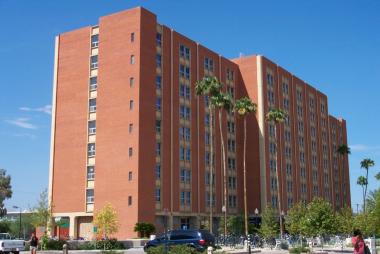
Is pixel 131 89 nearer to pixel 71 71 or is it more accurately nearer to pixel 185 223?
pixel 71 71

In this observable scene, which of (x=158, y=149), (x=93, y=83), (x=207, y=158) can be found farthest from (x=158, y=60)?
(x=207, y=158)

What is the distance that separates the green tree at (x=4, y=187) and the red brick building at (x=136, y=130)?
1704 inches

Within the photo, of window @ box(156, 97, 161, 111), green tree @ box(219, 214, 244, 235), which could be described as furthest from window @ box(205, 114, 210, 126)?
green tree @ box(219, 214, 244, 235)

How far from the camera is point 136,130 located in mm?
67062

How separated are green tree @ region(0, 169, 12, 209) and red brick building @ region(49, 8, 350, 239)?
1704 inches

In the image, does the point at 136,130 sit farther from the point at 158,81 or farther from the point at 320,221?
the point at 320,221

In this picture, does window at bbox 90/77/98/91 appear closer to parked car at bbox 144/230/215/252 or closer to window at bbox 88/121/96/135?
window at bbox 88/121/96/135

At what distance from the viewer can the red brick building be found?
67625mm

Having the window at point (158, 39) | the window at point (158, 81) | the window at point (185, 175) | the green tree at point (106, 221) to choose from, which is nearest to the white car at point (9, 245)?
the green tree at point (106, 221)

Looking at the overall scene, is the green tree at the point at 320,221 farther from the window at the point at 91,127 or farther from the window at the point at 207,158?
the window at the point at 91,127

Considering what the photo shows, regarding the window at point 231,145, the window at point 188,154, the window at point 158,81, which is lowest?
the window at point 188,154

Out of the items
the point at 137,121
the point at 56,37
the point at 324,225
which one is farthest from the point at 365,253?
the point at 56,37

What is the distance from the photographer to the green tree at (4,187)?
368 feet

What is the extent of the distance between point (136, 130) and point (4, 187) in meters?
58.2
